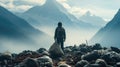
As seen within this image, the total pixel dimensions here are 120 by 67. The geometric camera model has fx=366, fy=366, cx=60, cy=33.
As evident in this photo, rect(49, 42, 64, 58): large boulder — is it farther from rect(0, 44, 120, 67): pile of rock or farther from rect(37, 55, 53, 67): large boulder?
rect(37, 55, 53, 67): large boulder

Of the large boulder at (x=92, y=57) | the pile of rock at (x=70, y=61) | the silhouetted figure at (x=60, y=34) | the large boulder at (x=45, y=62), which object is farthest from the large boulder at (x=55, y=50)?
the large boulder at (x=45, y=62)

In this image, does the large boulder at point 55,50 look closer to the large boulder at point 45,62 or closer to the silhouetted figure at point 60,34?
the silhouetted figure at point 60,34

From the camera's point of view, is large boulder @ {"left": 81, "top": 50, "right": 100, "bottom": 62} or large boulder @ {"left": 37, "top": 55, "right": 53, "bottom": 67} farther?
large boulder @ {"left": 81, "top": 50, "right": 100, "bottom": 62}

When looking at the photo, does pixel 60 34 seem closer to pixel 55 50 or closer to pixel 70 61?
pixel 55 50

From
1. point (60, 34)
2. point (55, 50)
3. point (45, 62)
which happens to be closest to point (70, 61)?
point (55, 50)

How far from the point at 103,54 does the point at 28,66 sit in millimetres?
8906

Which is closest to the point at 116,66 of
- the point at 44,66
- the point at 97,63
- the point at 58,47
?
the point at 97,63

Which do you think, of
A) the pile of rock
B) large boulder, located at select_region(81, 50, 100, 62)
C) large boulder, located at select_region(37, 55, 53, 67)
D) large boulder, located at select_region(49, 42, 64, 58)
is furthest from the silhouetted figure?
large boulder, located at select_region(37, 55, 53, 67)

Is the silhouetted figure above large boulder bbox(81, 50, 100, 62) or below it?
above

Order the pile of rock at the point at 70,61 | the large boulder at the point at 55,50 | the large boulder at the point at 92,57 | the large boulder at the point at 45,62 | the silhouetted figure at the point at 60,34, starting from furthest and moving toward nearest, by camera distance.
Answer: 1. the silhouetted figure at the point at 60,34
2. the large boulder at the point at 55,50
3. the large boulder at the point at 92,57
4. the large boulder at the point at 45,62
5. the pile of rock at the point at 70,61

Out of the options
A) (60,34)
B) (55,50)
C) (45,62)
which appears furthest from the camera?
(60,34)

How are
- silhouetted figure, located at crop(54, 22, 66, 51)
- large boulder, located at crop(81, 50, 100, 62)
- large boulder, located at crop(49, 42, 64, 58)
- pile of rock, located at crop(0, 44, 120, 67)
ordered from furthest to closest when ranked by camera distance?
silhouetted figure, located at crop(54, 22, 66, 51)
large boulder, located at crop(49, 42, 64, 58)
large boulder, located at crop(81, 50, 100, 62)
pile of rock, located at crop(0, 44, 120, 67)

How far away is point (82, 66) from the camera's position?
3356 cm

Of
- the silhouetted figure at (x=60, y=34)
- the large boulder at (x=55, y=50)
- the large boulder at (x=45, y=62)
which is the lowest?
the large boulder at (x=45, y=62)
